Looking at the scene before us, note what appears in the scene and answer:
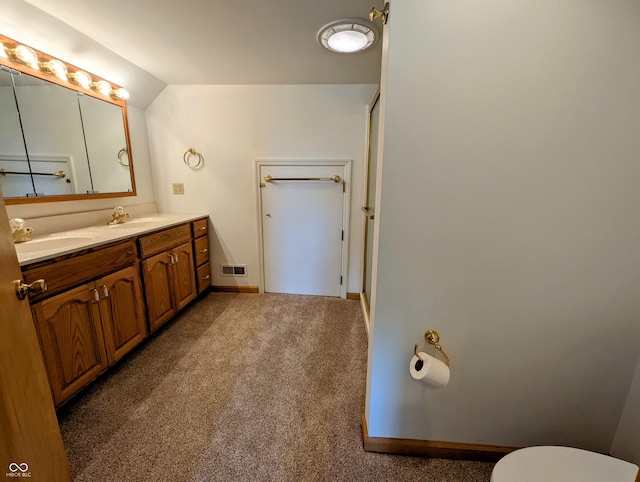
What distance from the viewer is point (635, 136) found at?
0.89m

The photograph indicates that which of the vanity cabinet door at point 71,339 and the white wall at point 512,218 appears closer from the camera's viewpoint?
the white wall at point 512,218

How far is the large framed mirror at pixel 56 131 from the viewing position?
156 cm

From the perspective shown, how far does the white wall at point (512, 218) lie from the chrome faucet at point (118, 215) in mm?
2278

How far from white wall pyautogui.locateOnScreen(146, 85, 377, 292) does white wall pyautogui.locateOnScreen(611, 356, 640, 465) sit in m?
1.97

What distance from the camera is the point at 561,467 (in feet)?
2.87

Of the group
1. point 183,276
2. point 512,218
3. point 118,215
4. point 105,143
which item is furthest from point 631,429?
point 105,143

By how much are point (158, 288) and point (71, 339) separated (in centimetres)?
71

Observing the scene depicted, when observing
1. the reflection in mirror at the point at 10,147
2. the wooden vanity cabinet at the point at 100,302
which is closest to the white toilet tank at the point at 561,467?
the wooden vanity cabinet at the point at 100,302

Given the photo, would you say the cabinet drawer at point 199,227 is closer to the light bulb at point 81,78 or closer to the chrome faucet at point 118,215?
the chrome faucet at point 118,215

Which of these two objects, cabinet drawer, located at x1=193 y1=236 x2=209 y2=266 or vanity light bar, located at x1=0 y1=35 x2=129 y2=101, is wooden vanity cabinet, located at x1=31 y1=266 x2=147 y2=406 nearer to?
cabinet drawer, located at x1=193 y1=236 x2=209 y2=266

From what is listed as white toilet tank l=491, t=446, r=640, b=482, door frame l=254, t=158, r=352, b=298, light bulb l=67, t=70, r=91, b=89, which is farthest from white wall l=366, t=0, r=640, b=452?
light bulb l=67, t=70, r=91, b=89

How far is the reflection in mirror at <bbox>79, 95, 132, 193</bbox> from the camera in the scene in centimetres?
204

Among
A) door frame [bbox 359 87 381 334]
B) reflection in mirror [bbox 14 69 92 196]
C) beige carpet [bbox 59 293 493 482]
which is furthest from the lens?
door frame [bbox 359 87 381 334]

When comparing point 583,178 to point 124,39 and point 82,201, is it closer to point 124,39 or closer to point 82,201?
point 124,39
